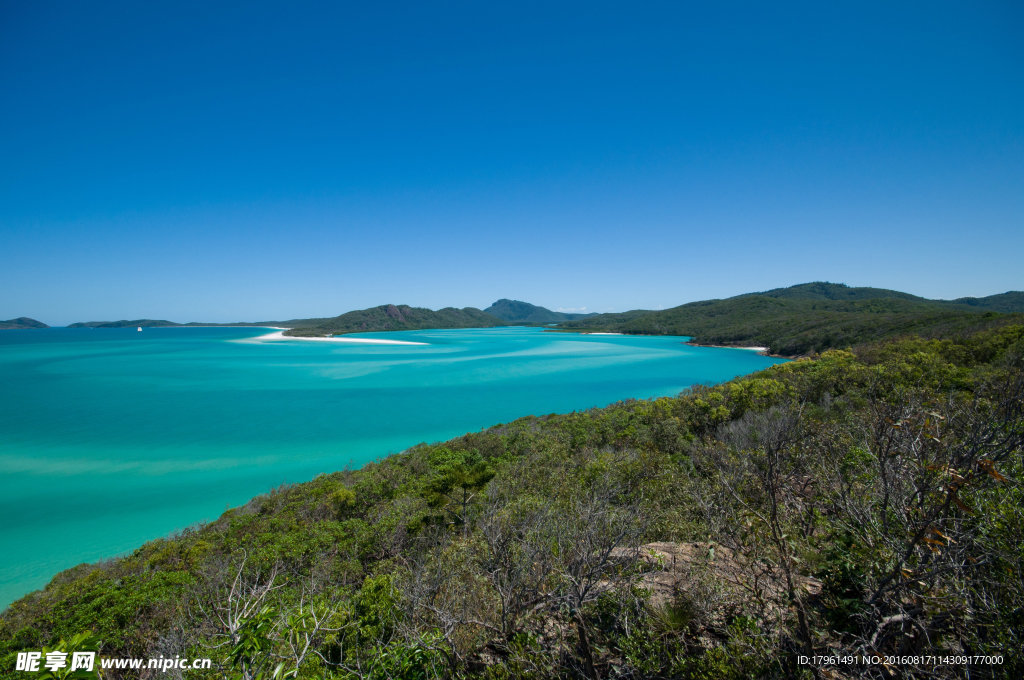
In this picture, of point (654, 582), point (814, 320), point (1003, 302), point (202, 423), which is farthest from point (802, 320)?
point (202, 423)

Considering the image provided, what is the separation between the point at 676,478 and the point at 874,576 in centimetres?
583

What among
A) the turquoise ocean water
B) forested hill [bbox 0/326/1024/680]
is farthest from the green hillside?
forested hill [bbox 0/326/1024/680]

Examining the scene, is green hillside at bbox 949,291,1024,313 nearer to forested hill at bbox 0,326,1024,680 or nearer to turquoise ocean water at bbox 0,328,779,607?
turquoise ocean water at bbox 0,328,779,607

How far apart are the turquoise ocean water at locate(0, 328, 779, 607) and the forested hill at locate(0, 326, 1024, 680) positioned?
5.97m

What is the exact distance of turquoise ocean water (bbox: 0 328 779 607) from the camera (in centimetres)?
1527

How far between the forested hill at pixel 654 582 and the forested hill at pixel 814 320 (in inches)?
1927

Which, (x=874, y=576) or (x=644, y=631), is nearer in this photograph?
(x=874, y=576)

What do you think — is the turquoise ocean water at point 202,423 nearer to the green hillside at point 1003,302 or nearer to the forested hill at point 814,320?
the forested hill at point 814,320

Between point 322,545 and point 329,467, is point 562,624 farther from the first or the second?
point 329,467

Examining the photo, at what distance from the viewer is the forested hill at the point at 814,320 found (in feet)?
186

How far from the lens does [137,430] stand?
2736 centimetres

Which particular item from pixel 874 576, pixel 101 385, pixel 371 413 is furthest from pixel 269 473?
pixel 101 385

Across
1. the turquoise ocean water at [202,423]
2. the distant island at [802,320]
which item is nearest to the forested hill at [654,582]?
the turquoise ocean water at [202,423]

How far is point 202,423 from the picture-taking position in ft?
97.5
